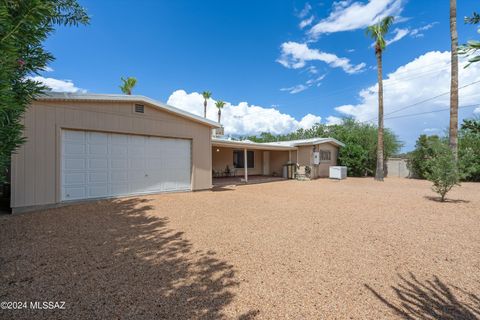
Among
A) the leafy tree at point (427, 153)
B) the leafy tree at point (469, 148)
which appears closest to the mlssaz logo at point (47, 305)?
the leafy tree at point (469, 148)

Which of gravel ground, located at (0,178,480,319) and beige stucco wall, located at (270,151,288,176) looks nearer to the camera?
gravel ground, located at (0,178,480,319)

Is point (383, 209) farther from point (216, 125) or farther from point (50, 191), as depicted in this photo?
point (50, 191)

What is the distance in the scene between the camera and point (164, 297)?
2.44 meters

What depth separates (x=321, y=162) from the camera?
17188mm

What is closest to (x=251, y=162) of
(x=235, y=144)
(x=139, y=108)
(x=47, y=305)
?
(x=235, y=144)

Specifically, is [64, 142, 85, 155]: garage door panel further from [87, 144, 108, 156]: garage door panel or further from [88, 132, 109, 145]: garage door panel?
[88, 132, 109, 145]: garage door panel

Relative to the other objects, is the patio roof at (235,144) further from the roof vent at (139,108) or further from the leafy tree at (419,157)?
the leafy tree at (419,157)

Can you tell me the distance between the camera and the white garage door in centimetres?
669

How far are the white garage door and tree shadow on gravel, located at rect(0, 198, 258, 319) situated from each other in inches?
80.2

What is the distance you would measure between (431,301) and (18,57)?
16.0ft

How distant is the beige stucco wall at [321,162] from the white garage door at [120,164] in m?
9.80

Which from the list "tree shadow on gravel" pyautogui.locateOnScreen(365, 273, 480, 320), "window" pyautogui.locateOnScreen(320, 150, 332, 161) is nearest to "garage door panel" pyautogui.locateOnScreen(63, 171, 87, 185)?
"tree shadow on gravel" pyautogui.locateOnScreen(365, 273, 480, 320)

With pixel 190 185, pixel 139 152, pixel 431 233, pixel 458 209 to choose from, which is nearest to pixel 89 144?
pixel 139 152

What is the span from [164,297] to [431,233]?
17.3 feet
